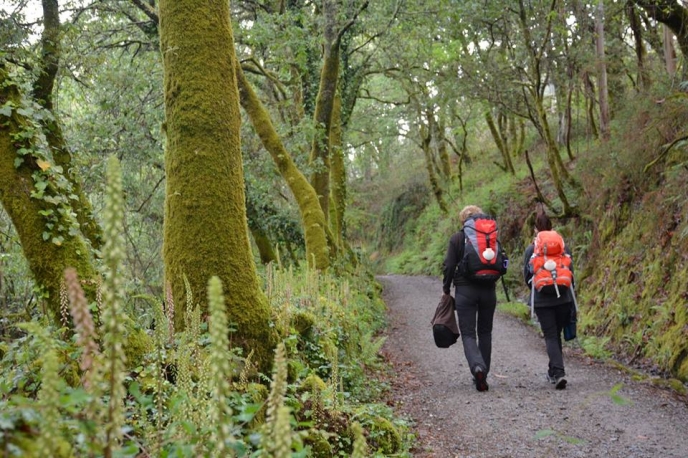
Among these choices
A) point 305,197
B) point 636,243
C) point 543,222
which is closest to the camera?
point 543,222

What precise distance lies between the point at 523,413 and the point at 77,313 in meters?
5.69

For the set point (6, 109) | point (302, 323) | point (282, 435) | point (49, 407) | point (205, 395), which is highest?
point (6, 109)

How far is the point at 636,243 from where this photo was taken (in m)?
10.4

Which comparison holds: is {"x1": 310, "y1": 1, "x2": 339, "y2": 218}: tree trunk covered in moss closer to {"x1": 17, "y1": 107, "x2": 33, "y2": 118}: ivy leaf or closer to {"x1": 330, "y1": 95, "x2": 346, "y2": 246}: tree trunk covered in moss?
{"x1": 330, "y1": 95, "x2": 346, "y2": 246}: tree trunk covered in moss

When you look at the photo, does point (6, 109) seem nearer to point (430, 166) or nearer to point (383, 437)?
point (383, 437)

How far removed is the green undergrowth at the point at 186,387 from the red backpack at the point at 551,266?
2.67 m

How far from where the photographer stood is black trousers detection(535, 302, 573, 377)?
730cm

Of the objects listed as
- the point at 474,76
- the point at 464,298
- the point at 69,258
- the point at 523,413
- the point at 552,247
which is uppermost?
the point at 474,76

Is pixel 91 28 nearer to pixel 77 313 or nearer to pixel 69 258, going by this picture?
pixel 69 258

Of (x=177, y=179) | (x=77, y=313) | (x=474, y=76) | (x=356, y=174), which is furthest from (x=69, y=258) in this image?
(x=356, y=174)

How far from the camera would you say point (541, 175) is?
20.9 meters

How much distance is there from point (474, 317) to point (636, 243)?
4.89 meters

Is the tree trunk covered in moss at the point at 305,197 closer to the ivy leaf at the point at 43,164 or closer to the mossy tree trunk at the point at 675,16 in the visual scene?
the mossy tree trunk at the point at 675,16

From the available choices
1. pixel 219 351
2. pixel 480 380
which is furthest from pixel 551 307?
pixel 219 351
